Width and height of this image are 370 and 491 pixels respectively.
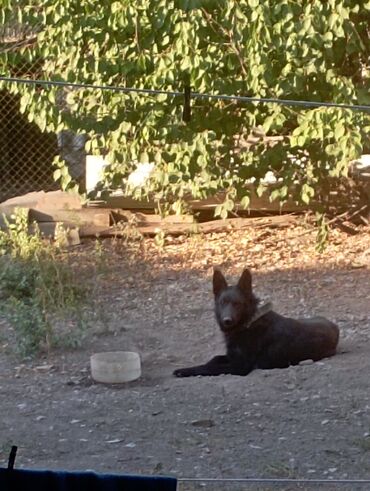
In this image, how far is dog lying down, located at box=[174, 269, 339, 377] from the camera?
6.43m

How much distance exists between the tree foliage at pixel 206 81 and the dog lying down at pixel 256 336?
1348mm

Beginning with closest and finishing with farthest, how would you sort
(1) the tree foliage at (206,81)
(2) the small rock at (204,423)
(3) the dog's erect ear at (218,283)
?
(2) the small rock at (204,423) → (3) the dog's erect ear at (218,283) → (1) the tree foliage at (206,81)

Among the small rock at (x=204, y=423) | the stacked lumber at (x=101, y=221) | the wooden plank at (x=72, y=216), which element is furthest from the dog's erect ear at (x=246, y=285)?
the wooden plank at (x=72, y=216)

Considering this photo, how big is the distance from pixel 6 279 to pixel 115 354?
8.00 ft

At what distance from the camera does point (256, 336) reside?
21.5ft

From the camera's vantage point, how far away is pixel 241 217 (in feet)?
33.9

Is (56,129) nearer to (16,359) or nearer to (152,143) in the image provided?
(152,143)

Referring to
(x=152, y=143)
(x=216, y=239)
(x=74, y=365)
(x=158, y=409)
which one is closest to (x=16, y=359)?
(x=74, y=365)

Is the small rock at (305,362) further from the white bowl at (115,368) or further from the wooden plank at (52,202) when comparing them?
the wooden plank at (52,202)

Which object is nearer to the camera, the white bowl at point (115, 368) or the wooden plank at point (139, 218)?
the white bowl at point (115, 368)

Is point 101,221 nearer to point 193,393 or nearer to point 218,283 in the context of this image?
point 218,283

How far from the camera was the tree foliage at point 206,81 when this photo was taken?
22.5ft

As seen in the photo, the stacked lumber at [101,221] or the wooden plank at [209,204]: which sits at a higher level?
the wooden plank at [209,204]

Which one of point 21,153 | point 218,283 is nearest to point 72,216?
point 21,153
